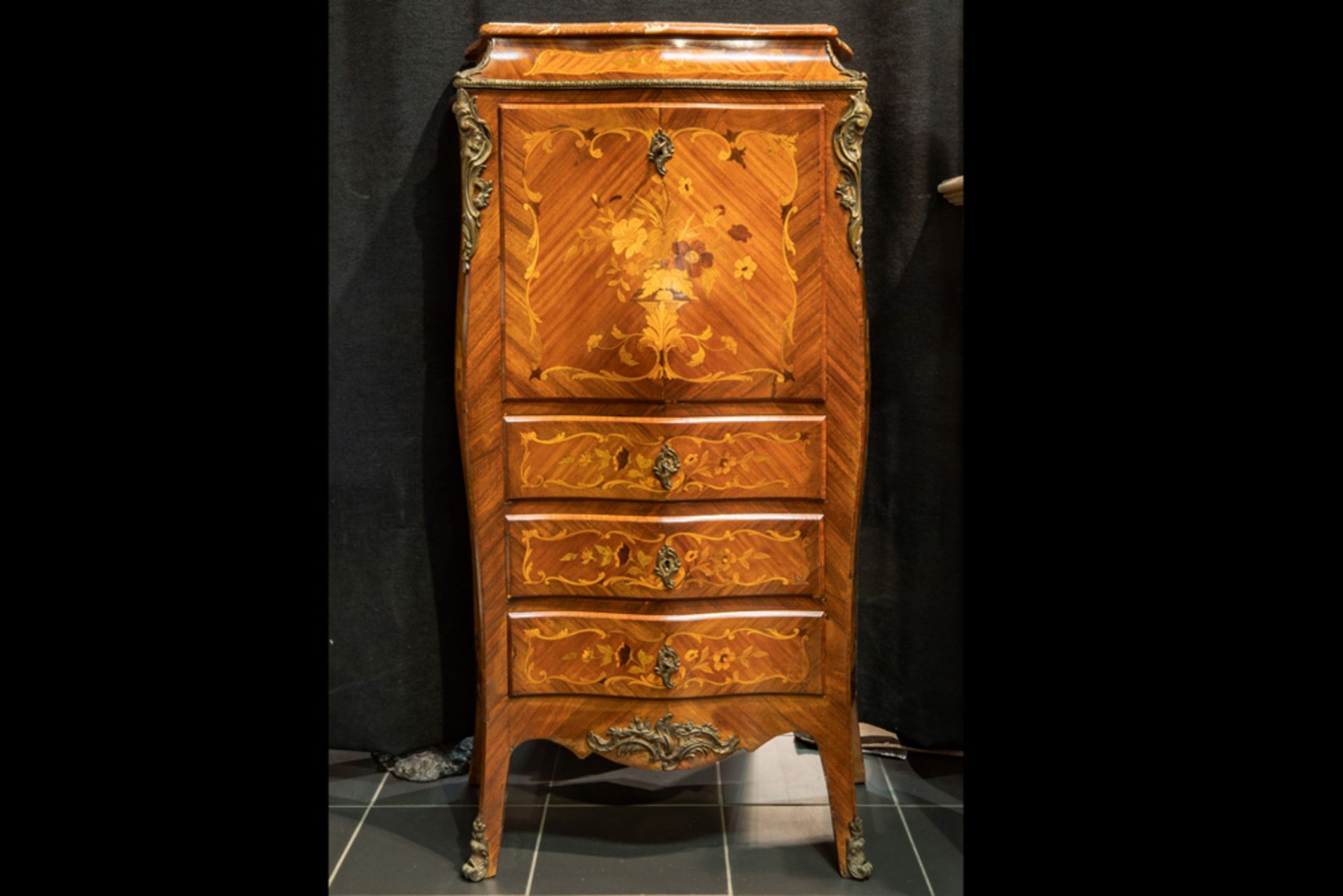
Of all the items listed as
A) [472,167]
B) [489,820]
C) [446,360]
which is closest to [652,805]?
[489,820]

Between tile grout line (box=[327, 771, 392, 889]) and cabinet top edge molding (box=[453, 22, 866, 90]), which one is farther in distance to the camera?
tile grout line (box=[327, 771, 392, 889])

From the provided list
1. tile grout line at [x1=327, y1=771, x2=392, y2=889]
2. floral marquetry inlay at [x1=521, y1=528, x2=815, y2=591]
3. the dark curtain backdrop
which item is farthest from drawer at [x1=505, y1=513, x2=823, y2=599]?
tile grout line at [x1=327, y1=771, x2=392, y2=889]

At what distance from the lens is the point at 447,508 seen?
244cm

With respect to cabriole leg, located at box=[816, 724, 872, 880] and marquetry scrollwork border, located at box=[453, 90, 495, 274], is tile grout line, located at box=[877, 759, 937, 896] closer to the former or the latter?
cabriole leg, located at box=[816, 724, 872, 880]

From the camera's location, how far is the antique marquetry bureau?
1.89 metres

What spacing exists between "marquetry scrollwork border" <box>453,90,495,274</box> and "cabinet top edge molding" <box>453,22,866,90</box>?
0.16 ft

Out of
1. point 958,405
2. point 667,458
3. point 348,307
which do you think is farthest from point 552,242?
point 958,405

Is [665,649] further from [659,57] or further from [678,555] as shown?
[659,57]

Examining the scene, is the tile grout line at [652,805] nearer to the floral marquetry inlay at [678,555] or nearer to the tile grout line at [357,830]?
the tile grout line at [357,830]

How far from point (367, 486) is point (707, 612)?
94 centimetres

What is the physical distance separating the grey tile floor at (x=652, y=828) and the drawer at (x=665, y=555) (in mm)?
568

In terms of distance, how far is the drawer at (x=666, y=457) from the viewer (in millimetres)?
1935

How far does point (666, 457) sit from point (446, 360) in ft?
2.43

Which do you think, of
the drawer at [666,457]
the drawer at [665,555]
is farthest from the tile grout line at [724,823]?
the drawer at [666,457]
